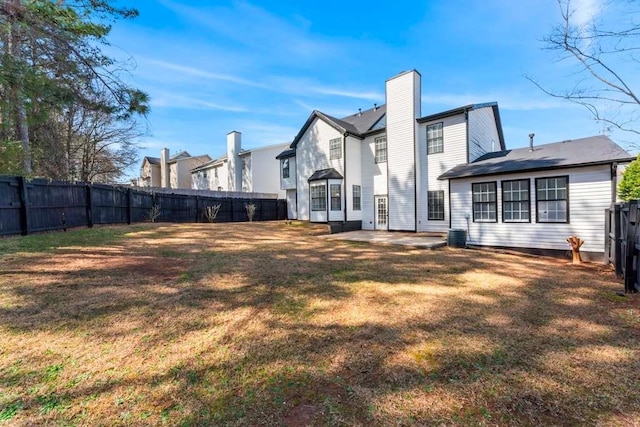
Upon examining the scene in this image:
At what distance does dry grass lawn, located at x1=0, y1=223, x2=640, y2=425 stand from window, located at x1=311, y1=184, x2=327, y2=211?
11162 millimetres

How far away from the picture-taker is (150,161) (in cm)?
3891

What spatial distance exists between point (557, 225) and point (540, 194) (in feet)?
3.71

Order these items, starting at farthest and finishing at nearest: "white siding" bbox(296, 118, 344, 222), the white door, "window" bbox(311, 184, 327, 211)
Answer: "white siding" bbox(296, 118, 344, 222)
"window" bbox(311, 184, 327, 211)
the white door

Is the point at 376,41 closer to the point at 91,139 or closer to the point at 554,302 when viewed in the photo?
the point at 554,302

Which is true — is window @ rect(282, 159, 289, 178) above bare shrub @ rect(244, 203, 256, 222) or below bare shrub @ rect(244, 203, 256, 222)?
above

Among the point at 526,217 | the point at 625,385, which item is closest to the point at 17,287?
the point at 625,385

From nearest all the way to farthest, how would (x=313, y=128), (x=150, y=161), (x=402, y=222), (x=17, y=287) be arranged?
(x=17, y=287) → (x=402, y=222) → (x=313, y=128) → (x=150, y=161)

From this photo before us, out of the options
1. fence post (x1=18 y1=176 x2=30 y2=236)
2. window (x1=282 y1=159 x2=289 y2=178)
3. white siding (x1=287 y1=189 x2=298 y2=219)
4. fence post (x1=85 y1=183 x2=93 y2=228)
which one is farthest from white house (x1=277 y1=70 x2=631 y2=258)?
fence post (x1=18 y1=176 x2=30 y2=236)

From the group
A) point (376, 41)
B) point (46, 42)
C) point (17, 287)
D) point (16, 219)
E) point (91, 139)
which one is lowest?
point (17, 287)

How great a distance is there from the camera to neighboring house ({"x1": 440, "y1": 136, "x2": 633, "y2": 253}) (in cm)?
876

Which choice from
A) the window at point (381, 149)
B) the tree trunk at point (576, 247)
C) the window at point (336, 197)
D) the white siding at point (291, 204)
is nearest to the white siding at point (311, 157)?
the window at point (336, 197)

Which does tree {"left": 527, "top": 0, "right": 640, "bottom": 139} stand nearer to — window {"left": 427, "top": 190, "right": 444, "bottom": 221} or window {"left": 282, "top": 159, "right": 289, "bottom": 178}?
window {"left": 427, "top": 190, "right": 444, "bottom": 221}

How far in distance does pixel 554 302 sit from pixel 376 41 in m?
13.1

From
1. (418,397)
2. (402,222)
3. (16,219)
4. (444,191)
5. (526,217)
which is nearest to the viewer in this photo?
(418,397)
